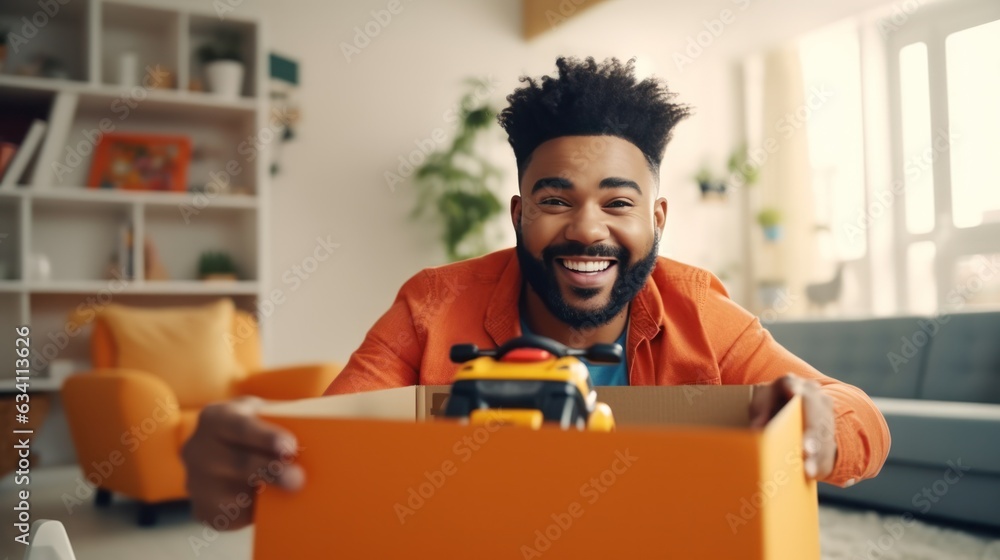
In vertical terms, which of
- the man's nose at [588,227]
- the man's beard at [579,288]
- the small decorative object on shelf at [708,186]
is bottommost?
the man's beard at [579,288]

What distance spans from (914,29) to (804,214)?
1304mm

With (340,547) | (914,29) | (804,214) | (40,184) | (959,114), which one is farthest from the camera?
(804,214)

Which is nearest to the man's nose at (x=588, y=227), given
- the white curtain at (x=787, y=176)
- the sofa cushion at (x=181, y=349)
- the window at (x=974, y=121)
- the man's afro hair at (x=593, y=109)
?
the man's afro hair at (x=593, y=109)

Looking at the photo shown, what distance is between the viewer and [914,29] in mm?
4758

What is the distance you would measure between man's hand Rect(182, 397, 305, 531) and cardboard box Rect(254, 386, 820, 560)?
0.5 inches

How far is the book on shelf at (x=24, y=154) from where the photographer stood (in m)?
3.15

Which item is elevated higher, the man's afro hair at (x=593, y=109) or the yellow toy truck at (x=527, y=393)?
the man's afro hair at (x=593, y=109)

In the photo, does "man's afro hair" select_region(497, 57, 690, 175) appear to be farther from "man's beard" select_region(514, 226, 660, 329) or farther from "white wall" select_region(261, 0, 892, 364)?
"white wall" select_region(261, 0, 892, 364)

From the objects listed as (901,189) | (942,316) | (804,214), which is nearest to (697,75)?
(804,214)

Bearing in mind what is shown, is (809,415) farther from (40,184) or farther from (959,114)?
(959,114)

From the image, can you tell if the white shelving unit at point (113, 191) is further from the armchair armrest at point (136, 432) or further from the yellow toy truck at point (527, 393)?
the yellow toy truck at point (527, 393)

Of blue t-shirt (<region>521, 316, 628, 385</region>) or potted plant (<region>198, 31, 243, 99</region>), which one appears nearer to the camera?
blue t-shirt (<region>521, 316, 628, 385</region>)

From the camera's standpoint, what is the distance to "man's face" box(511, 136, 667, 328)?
1116 millimetres

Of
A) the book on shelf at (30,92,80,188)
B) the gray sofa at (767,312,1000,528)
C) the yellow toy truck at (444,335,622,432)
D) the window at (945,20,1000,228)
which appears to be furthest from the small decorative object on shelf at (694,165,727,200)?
the yellow toy truck at (444,335,622,432)
